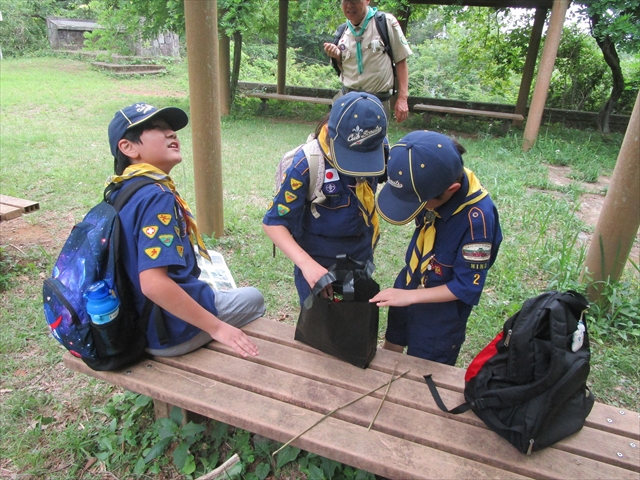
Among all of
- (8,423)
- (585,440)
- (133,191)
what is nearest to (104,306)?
(133,191)

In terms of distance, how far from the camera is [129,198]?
5.43 ft

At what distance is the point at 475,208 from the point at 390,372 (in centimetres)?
72

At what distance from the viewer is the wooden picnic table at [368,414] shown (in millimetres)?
1455

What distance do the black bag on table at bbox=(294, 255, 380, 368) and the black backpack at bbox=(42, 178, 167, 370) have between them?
2.29 ft

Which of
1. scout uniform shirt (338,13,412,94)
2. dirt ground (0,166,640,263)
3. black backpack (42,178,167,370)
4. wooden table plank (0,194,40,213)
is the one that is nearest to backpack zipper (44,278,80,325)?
black backpack (42,178,167,370)

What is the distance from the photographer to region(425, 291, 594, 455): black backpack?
4.62 feet

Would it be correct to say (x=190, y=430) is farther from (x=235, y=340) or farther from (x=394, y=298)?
(x=394, y=298)

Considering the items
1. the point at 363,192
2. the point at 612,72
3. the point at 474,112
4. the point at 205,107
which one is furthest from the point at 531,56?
the point at 363,192

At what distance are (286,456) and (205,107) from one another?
255cm

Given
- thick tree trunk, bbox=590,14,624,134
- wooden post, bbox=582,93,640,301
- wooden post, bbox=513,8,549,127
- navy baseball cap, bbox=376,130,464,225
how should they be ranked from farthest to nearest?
1. wooden post, bbox=513,8,549,127
2. thick tree trunk, bbox=590,14,624,134
3. wooden post, bbox=582,93,640,301
4. navy baseball cap, bbox=376,130,464,225

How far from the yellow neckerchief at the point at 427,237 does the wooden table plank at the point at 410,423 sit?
1.55 ft

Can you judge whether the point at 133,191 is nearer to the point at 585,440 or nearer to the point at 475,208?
the point at 475,208

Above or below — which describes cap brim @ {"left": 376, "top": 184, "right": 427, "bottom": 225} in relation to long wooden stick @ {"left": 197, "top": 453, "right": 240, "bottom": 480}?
above

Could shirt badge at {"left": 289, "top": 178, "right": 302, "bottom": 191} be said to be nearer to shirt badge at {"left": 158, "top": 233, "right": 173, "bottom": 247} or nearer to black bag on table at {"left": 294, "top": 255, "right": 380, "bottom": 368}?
black bag on table at {"left": 294, "top": 255, "right": 380, "bottom": 368}
